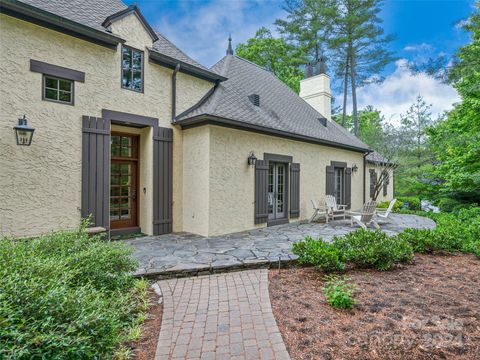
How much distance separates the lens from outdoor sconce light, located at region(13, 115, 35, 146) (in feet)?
16.6

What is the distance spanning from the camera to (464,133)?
10.1 meters

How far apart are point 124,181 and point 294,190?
18.0ft

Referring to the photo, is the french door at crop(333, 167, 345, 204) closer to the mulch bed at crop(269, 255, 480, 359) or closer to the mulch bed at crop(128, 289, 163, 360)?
the mulch bed at crop(269, 255, 480, 359)

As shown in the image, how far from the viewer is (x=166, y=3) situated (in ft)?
31.0

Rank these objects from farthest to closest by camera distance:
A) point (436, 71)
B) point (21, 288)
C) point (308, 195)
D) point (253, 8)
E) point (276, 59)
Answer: point (276, 59) → point (253, 8) → point (308, 195) → point (436, 71) → point (21, 288)

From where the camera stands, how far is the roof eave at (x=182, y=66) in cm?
700

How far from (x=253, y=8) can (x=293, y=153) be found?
23.6ft

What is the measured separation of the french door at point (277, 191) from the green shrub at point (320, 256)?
4250 millimetres

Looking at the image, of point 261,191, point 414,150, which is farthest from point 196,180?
point 414,150

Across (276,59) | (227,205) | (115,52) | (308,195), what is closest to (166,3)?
(115,52)

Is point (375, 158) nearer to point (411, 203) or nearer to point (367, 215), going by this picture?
point (411, 203)

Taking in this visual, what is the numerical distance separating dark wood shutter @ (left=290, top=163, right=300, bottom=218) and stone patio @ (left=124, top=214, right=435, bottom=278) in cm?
145

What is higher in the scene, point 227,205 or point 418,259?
point 227,205

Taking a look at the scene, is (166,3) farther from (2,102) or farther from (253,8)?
(2,102)
